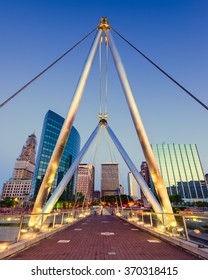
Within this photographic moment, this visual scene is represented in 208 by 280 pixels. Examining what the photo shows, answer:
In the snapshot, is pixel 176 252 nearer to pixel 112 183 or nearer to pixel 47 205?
pixel 47 205

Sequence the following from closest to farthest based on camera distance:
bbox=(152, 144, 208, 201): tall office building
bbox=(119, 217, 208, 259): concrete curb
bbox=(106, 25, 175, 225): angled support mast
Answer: bbox=(119, 217, 208, 259): concrete curb → bbox=(106, 25, 175, 225): angled support mast → bbox=(152, 144, 208, 201): tall office building

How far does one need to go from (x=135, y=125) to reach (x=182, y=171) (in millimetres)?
106639

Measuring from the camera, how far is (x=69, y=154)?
4176 inches

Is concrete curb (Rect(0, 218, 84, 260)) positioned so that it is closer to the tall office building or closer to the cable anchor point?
the cable anchor point

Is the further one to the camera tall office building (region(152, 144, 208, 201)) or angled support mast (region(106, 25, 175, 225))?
tall office building (region(152, 144, 208, 201))

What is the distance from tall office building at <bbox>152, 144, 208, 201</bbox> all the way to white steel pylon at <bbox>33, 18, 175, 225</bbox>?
99.8 metres

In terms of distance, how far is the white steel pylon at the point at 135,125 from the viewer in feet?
37.3

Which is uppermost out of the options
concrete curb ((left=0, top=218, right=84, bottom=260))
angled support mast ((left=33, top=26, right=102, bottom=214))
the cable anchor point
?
the cable anchor point

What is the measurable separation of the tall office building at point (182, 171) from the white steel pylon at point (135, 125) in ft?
328

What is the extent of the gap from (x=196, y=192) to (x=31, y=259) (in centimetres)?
11301

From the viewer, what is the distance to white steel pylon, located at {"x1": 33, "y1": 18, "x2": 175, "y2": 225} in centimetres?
1138

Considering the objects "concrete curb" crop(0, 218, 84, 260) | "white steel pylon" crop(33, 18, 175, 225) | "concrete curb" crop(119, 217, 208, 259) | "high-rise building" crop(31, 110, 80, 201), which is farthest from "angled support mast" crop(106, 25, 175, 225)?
"high-rise building" crop(31, 110, 80, 201)

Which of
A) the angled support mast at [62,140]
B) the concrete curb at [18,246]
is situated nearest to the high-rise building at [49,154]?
the angled support mast at [62,140]
